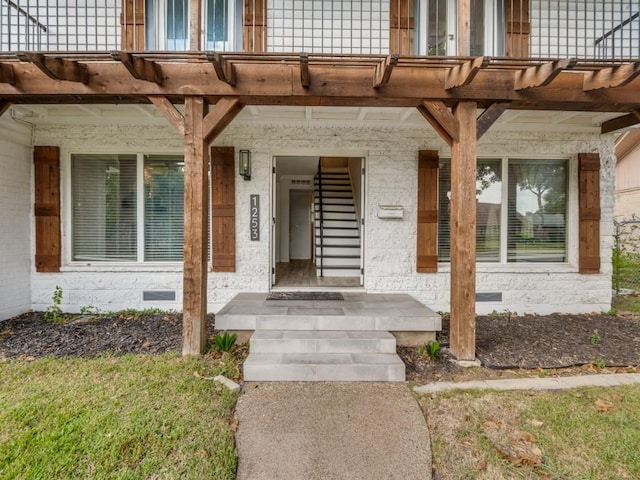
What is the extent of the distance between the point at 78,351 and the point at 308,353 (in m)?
2.41

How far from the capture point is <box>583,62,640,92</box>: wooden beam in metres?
2.77

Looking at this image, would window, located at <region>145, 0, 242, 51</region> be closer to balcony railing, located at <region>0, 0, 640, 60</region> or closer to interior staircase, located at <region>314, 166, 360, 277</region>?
balcony railing, located at <region>0, 0, 640, 60</region>

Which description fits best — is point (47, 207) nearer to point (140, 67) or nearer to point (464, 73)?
point (140, 67)

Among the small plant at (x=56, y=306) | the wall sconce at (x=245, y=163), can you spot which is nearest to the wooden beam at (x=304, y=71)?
the wall sconce at (x=245, y=163)

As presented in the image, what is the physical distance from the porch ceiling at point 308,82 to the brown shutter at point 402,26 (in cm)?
138

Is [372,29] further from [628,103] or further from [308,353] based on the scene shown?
[308,353]

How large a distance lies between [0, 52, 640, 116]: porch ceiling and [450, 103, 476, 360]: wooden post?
313mm

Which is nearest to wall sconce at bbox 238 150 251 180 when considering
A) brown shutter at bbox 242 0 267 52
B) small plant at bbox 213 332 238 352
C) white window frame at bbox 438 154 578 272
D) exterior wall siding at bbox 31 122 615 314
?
exterior wall siding at bbox 31 122 615 314

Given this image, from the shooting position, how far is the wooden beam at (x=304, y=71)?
267 centimetres

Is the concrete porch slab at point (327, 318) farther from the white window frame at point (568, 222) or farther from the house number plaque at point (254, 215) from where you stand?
the white window frame at point (568, 222)

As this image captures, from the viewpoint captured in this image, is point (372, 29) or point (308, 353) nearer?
point (308, 353)

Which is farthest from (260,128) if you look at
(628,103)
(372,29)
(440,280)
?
(628,103)

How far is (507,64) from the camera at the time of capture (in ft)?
10.5

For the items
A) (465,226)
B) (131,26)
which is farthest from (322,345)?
(131,26)
